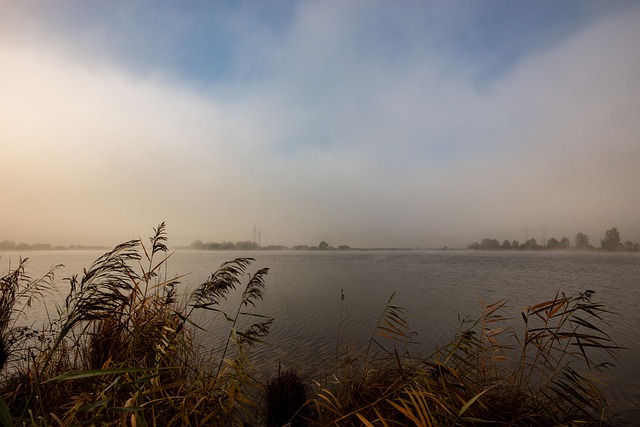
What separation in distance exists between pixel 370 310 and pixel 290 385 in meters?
11.2

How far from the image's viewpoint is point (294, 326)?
1349 centimetres

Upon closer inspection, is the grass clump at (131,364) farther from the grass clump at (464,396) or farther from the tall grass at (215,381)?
the grass clump at (464,396)

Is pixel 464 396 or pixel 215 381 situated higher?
pixel 215 381

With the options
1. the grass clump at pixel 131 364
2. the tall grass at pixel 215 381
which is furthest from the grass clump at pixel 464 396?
the grass clump at pixel 131 364

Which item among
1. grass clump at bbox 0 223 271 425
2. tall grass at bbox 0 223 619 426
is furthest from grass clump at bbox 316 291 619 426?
grass clump at bbox 0 223 271 425

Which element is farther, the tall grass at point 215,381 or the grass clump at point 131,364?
the grass clump at point 131,364

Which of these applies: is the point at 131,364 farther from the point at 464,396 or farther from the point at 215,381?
the point at 464,396

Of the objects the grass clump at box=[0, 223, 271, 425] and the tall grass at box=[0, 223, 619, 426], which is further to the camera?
the grass clump at box=[0, 223, 271, 425]

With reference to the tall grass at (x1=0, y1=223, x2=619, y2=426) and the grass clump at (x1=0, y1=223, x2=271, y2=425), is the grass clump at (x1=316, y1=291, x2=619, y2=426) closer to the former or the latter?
the tall grass at (x1=0, y1=223, x2=619, y2=426)

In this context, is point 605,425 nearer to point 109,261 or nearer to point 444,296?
point 109,261

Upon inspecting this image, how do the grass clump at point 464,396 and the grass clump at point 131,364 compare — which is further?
the grass clump at point 131,364

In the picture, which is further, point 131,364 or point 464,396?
point 131,364

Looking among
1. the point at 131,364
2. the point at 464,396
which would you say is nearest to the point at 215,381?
the point at 131,364

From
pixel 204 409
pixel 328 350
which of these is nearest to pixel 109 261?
pixel 204 409
